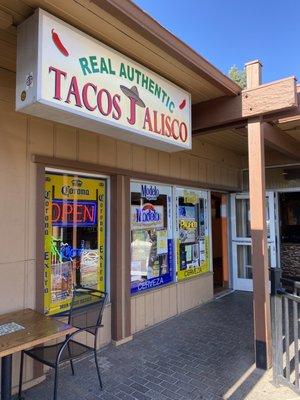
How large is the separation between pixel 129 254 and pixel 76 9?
2.94m

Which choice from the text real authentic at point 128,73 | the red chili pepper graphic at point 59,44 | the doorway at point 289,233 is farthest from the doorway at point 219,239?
the red chili pepper graphic at point 59,44

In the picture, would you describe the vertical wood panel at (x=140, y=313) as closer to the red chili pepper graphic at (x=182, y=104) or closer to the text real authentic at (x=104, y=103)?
the text real authentic at (x=104, y=103)

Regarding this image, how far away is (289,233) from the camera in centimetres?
889

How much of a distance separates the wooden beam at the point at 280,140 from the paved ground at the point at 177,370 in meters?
2.62

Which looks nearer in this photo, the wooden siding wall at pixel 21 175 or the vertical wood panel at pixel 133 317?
the wooden siding wall at pixel 21 175

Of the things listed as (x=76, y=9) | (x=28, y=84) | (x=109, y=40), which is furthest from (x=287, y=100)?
(x=28, y=84)

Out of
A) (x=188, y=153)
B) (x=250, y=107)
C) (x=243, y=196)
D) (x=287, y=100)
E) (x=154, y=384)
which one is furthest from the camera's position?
(x=243, y=196)

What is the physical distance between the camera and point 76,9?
Answer: 2311mm

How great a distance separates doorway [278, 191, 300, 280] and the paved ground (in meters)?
3.85

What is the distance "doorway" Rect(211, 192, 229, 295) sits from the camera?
7.14 m

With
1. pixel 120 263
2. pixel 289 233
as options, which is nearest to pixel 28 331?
pixel 120 263

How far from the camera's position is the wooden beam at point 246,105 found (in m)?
3.46

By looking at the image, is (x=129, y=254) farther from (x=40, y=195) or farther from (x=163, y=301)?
(x=40, y=195)

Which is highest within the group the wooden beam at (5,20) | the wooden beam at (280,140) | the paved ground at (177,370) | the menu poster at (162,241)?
the wooden beam at (5,20)
